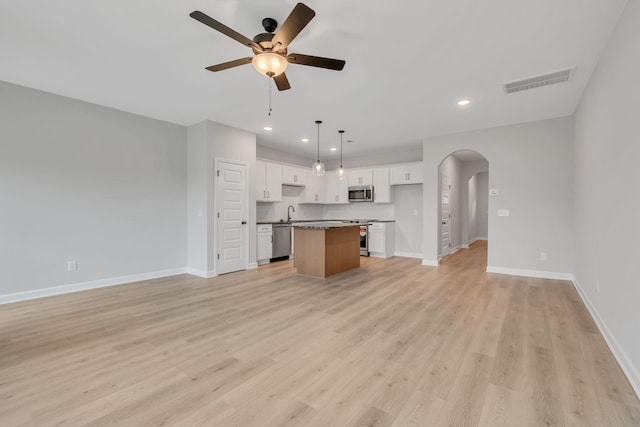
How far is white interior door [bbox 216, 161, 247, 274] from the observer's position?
17.3 feet

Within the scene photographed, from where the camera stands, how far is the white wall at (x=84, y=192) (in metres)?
3.70

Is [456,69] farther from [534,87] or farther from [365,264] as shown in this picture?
[365,264]

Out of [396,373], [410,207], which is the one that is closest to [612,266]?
[396,373]

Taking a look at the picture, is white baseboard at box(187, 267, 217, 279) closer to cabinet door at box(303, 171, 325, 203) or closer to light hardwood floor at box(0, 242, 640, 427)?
light hardwood floor at box(0, 242, 640, 427)

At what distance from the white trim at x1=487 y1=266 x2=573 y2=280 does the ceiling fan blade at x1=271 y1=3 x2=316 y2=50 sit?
536 centimetres

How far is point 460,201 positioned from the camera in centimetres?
902

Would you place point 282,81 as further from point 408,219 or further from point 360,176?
point 408,219

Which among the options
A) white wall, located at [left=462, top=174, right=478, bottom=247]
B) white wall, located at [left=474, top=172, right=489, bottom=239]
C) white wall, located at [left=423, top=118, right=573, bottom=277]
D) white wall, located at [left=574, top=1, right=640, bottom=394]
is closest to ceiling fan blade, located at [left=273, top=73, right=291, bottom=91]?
white wall, located at [left=574, top=1, right=640, bottom=394]

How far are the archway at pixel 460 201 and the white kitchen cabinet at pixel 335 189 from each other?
2.53 meters

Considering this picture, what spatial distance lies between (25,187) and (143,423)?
3933 millimetres

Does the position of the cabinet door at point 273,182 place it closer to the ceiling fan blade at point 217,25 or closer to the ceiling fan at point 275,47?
the ceiling fan at point 275,47

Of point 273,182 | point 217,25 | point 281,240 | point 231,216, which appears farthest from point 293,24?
point 281,240

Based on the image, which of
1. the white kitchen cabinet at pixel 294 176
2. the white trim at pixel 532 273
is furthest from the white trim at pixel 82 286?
the white trim at pixel 532 273

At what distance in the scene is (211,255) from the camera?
5.14 meters
